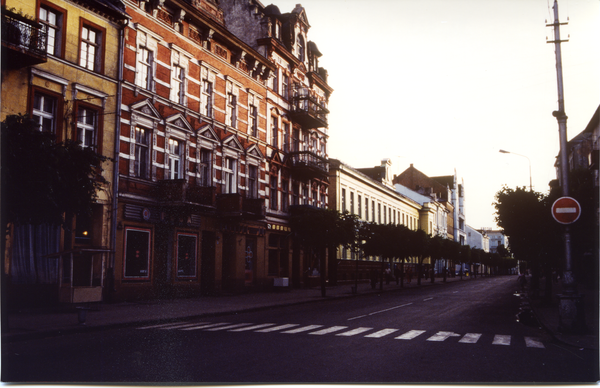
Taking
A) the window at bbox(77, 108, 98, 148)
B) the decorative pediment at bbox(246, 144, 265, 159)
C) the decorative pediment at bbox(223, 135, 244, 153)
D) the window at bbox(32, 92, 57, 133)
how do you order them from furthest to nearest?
1. the decorative pediment at bbox(246, 144, 265, 159)
2. the decorative pediment at bbox(223, 135, 244, 153)
3. the window at bbox(77, 108, 98, 148)
4. the window at bbox(32, 92, 57, 133)

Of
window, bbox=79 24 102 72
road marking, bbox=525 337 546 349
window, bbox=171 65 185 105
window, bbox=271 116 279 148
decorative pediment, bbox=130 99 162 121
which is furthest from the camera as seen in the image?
window, bbox=271 116 279 148

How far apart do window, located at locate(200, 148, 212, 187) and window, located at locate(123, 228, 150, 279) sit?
18.2 ft

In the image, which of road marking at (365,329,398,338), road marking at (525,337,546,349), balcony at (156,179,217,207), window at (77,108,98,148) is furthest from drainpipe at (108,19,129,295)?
road marking at (525,337,546,349)

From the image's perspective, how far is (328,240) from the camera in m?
29.9

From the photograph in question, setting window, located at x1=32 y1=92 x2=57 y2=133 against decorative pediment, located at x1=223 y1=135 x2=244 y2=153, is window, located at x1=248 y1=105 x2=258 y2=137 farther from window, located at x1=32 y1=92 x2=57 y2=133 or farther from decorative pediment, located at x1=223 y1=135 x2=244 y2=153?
window, located at x1=32 y1=92 x2=57 y2=133

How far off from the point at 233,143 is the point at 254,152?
101 inches

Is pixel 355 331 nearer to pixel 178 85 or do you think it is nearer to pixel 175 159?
pixel 175 159

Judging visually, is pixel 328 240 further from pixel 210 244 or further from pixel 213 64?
pixel 213 64

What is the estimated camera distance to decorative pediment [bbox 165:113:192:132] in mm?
24877

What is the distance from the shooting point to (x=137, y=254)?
22328 millimetres

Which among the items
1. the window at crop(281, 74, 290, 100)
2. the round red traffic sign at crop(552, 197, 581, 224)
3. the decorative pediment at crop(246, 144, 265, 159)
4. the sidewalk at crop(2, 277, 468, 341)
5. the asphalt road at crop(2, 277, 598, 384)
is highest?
the window at crop(281, 74, 290, 100)

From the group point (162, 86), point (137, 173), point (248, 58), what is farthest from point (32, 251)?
point (248, 58)

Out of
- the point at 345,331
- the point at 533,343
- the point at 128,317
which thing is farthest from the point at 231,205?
the point at 533,343

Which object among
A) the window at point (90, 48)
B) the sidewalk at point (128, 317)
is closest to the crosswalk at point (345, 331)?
the sidewalk at point (128, 317)
